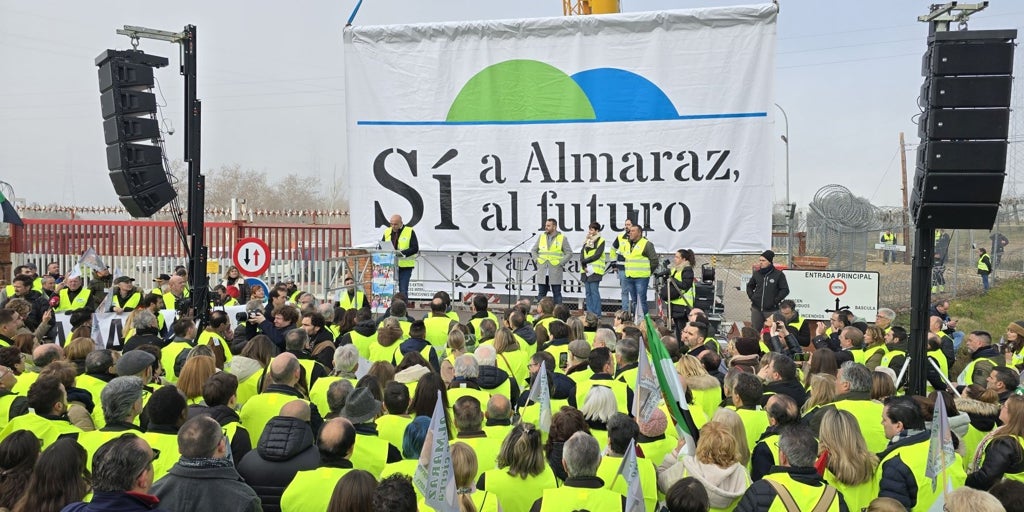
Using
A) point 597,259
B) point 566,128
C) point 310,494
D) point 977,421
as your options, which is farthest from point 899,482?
point 566,128

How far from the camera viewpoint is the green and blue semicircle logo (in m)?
14.5

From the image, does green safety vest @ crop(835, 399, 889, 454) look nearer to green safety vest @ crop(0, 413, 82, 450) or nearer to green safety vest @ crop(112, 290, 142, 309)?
green safety vest @ crop(0, 413, 82, 450)

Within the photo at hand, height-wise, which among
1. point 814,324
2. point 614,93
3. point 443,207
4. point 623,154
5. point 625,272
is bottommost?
point 814,324

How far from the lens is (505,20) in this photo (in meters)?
15.0

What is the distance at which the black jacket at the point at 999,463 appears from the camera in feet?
14.7

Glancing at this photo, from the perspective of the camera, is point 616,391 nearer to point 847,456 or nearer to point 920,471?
point 847,456

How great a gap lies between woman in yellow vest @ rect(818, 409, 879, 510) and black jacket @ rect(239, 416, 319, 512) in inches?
106

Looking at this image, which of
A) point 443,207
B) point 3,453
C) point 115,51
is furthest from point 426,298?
point 3,453

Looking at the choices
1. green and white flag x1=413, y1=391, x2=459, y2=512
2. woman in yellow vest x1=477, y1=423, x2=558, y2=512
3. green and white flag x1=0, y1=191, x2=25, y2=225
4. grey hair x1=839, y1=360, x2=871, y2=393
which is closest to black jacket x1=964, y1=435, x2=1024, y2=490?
grey hair x1=839, y1=360, x2=871, y2=393

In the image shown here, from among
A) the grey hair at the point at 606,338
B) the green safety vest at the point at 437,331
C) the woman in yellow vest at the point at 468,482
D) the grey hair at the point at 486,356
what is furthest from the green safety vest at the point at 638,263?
the woman in yellow vest at the point at 468,482

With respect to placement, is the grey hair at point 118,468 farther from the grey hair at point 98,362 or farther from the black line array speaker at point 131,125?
the black line array speaker at point 131,125

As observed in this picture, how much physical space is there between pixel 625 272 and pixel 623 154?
2941 mm

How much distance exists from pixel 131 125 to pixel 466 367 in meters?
5.77

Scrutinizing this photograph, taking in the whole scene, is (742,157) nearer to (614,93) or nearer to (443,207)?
(614,93)
